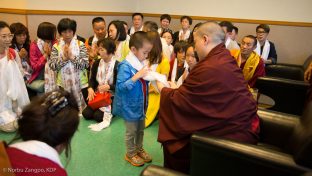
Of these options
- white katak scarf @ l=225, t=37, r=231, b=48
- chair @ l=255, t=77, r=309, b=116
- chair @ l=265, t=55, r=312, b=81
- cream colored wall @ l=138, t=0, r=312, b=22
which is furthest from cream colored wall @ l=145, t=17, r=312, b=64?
chair @ l=255, t=77, r=309, b=116

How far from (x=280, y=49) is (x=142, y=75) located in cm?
317

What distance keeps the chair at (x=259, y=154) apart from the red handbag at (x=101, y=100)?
60.0 inches

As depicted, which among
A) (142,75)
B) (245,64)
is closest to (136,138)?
(142,75)

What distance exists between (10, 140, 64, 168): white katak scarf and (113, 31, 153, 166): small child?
1044mm

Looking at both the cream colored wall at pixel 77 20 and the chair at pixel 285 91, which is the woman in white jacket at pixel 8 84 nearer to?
the cream colored wall at pixel 77 20

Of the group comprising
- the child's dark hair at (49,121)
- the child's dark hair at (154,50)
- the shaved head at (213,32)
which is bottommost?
the child's dark hair at (49,121)

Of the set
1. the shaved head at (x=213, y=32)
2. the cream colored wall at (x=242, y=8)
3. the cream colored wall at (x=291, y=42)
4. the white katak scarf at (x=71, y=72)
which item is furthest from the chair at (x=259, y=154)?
the cream colored wall at (x=242, y=8)

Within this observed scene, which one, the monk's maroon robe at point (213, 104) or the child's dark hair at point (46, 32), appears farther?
the child's dark hair at point (46, 32)

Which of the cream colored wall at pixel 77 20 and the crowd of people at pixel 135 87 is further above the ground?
the cream colored wall at pixel 77 20

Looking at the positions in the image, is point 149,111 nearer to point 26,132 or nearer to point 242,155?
point 242,155

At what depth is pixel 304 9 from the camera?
13.0ft

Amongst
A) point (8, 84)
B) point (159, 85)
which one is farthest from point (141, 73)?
point (8, 84)

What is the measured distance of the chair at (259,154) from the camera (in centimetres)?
133

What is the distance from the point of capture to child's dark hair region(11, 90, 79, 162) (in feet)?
3.26
